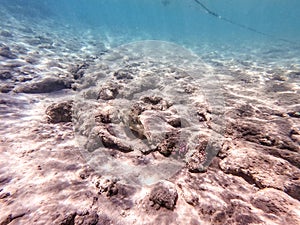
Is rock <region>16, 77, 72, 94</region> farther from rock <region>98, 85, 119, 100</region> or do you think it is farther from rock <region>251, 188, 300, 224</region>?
rock <region>251, 188, 300, 224</region>

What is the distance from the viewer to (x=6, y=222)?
7.49 feet

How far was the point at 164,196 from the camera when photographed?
109 inches

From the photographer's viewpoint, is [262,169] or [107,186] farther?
[262,169]

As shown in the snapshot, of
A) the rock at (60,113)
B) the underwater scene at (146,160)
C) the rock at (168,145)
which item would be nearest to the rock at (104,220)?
the underwater scene at (146,160)

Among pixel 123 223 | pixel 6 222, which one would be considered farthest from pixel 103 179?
pixel 6 222

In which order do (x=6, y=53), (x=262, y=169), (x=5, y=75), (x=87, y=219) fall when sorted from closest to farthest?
(x=87, y=219)
(x=262, y=169)
(x=5, y=75)
(x=6, y=53)

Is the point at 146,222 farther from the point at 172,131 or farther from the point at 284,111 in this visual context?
the point at 284,111

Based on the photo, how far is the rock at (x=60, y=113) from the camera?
486 cm

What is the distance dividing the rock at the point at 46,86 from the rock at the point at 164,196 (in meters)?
6.09

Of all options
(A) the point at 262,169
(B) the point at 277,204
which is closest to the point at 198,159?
(A) the point at 262,169

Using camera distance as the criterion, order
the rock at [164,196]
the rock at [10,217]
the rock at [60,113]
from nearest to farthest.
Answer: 1. the rock at [10,217]
2. the rock at [164,196]
3. the rock at [60,113]

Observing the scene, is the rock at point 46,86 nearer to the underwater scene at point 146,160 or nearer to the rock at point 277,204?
the underwater scene at point 146,160

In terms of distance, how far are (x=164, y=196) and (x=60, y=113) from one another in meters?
3.70

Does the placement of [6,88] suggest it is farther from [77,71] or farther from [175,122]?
[175,122]
